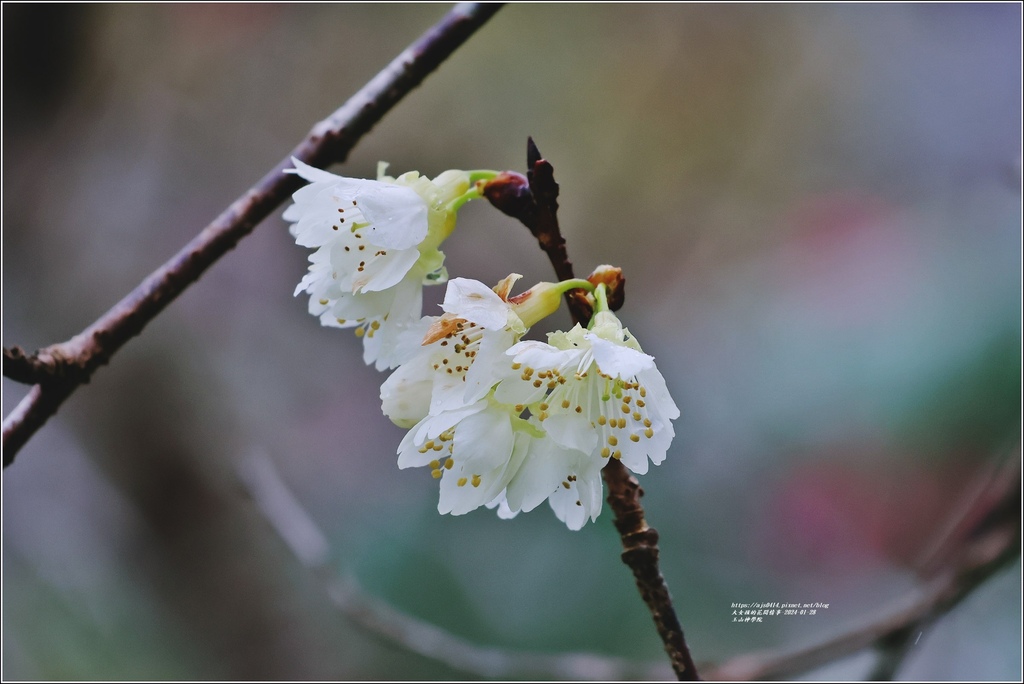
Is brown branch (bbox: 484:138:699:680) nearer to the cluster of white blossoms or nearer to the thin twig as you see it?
the cluster of white blossoms

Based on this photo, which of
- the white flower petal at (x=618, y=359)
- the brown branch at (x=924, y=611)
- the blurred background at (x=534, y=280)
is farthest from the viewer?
the blurred background at (x=534, y=280)

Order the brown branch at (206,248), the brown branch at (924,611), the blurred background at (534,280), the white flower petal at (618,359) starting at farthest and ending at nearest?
the blurred background at (534,280), the brown branch at (924,611), the brown branch at (206,248), the white flower petal at (618,359)

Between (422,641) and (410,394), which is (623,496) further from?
(422,641)

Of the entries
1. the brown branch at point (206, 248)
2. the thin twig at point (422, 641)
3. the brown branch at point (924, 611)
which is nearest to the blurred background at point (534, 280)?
the thin twig at point (422, 641)

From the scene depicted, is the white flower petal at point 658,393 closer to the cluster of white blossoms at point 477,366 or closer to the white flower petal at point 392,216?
the cluster of white blossoms at point 477,366

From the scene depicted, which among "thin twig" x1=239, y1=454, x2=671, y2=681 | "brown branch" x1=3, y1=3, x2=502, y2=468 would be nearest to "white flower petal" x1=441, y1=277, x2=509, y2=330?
"brown branch" x1=3, y1=3, x2=502, y2=468
